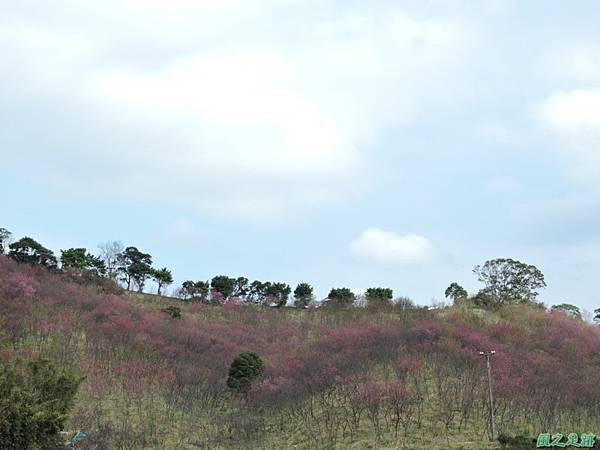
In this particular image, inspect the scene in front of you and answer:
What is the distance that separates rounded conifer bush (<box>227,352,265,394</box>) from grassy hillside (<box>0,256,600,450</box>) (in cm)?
41

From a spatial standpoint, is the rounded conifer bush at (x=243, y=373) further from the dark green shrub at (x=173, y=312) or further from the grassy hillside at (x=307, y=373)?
the dark green shrub at (x=173, y=312)

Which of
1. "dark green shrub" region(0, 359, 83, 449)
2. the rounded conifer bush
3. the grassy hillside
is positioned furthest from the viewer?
the rounded conifer bush

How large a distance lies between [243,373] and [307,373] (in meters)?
3.20

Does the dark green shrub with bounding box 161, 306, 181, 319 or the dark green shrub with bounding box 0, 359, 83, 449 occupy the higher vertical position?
the dark green shrub with bounding box 161, 306, 181, 319

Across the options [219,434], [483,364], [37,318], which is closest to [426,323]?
[483,364]

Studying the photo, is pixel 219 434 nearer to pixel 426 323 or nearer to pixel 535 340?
pixel 426 323

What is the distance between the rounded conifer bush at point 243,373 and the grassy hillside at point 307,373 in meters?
0.41

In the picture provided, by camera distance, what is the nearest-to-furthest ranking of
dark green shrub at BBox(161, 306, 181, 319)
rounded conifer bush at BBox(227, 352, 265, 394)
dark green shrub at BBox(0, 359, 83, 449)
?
dark green shrub at BBox(0, 359, 83, 449) < rounded conifer bush at BBox(227, 352, 265, 394) < dark green shrub at BBox(161, 306, 181, 319)

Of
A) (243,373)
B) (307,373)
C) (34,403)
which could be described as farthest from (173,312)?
(34,403)

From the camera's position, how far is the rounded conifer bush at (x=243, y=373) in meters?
26.7

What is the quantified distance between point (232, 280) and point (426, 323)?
2291 cm

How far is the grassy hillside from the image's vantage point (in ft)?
70.0

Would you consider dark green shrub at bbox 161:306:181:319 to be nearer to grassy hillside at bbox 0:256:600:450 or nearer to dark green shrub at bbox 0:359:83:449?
grassy hillside at bbox 0:256:600:450

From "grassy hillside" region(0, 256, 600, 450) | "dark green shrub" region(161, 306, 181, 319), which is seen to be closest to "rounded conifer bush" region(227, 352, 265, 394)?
"grassy hillside" region(0, 256, 600, 450)
